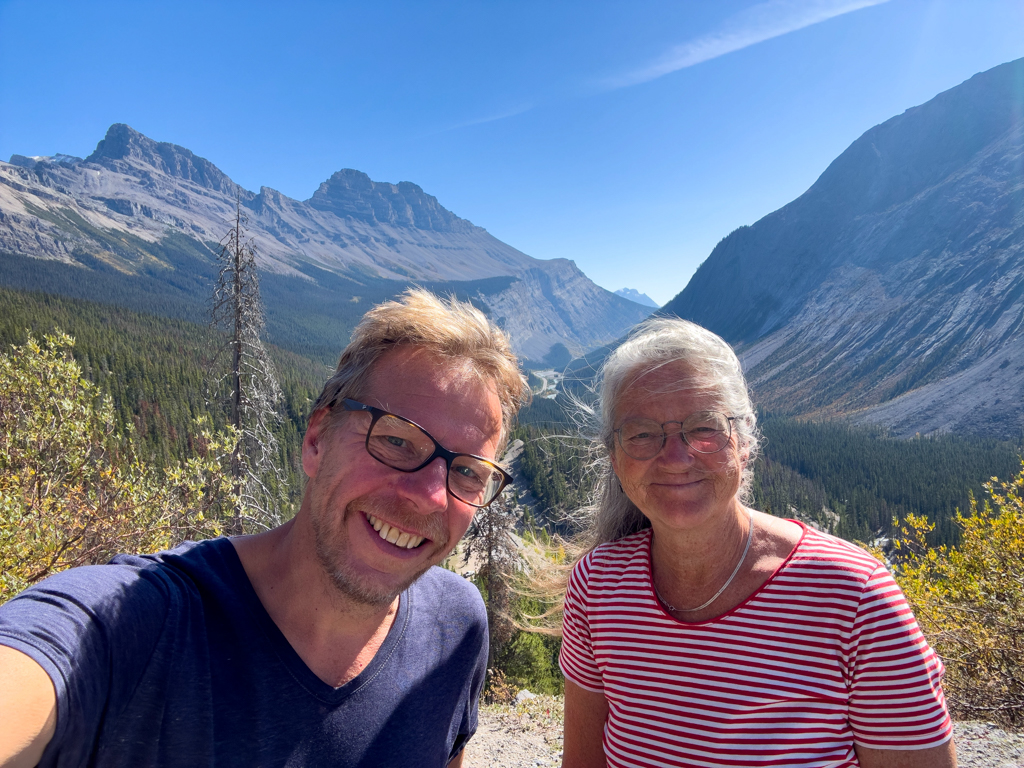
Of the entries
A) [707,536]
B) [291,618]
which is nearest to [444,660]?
[291,618]

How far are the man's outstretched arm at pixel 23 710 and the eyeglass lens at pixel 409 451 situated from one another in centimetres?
99

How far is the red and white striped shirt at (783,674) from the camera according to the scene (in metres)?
1.83

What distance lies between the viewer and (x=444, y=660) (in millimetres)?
2100

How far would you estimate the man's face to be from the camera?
1798 mm

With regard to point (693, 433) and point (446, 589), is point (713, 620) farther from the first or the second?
point (446, 589)

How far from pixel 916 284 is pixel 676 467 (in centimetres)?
18770

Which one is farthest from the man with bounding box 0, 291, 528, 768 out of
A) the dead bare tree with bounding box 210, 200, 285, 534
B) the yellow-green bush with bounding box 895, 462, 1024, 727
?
the dead bare tree with bounding box 210, 200, 285, 534

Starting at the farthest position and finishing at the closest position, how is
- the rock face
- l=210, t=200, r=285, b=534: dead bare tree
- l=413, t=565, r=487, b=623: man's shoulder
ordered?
the rock face < l=210, t=200, r=285, b=534: dead bare tree < l=413, t=565, r=487, b=623: man's shoulder

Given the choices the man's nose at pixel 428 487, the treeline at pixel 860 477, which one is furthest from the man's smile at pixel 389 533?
the treeline at pixel 860 477

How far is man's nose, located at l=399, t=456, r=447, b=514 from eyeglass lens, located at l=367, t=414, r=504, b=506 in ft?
0.10

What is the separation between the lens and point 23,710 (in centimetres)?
118

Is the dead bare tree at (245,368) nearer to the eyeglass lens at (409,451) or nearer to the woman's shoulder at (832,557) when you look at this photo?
the eyeglass lens at (409,451)

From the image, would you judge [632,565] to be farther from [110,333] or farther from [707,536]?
[110,333]

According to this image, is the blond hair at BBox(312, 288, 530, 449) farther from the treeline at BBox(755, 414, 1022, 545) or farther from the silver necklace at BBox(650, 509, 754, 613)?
the treeline at BBox(755, 414, 1022, 545)
